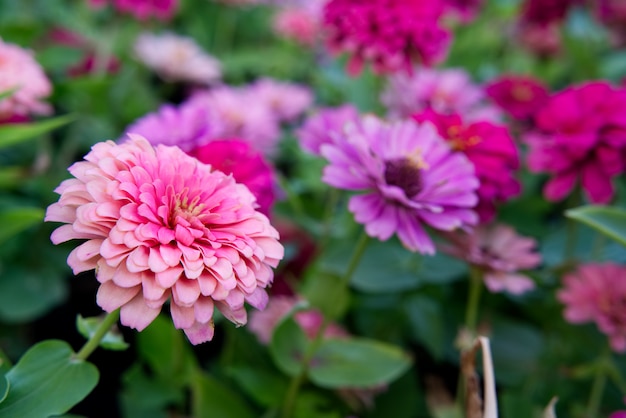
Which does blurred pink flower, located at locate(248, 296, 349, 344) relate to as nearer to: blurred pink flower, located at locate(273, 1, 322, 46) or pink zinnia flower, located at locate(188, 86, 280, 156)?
pink zinnia flower, located at locate(188, 86, 280, 156)

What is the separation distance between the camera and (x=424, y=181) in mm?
547

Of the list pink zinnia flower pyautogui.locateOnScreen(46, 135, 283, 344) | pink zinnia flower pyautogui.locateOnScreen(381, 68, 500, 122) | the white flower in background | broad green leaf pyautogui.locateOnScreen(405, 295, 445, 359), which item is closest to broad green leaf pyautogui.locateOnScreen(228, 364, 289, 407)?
broad green leaf pyautogui.locateOnScreen(405, 295, 445, 359)

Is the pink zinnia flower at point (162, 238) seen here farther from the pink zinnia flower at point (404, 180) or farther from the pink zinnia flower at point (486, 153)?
the pink zinnia flower at point (486, 153)

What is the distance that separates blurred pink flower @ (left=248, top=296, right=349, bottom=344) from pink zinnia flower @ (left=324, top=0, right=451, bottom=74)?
282 millimetres

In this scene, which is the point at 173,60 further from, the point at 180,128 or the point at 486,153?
the point at 486,153

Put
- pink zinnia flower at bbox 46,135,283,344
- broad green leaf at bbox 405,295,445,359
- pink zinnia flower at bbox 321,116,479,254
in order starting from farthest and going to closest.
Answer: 1. broad green leaf at bbox 405,295,445,359
2. pink zinnia flower at bbox 321,116,479,254
3. pink zinnia flower at bbox 46,135,283,344

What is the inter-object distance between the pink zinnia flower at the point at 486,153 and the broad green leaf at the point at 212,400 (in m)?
0.30

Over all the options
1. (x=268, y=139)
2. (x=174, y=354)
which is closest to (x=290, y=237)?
(x=268, y=139)

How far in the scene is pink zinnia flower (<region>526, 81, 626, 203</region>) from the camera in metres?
0.61

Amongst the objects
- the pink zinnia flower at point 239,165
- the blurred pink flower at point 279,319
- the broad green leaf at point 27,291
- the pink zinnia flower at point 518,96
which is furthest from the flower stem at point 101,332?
the pink zinnia flower at point 518,96

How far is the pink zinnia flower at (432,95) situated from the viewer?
2.96ft

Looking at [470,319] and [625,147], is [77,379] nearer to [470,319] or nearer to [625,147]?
[470,319]

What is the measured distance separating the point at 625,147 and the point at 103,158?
0.48 m

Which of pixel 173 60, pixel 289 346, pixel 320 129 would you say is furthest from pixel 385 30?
pixel 173 60
